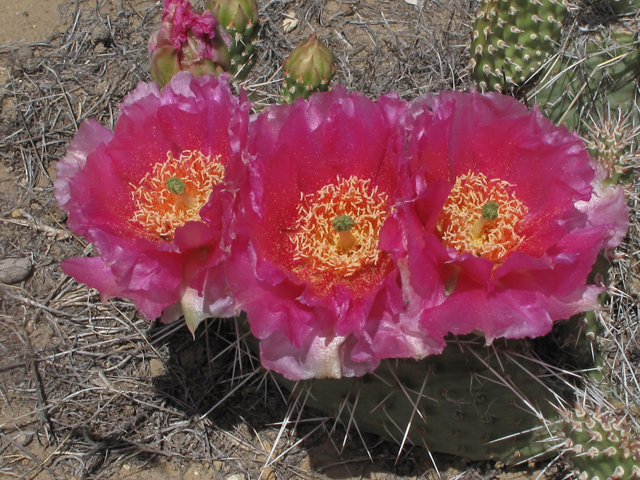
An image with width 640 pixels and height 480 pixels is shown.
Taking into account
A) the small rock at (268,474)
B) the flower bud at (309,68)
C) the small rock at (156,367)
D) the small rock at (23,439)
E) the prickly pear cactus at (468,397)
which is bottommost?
the small rock at (23,439)

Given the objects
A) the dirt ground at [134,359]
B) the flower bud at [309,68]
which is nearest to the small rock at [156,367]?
the dirt ground at [134,359]

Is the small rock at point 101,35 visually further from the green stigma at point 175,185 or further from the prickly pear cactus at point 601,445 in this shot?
the prickly pear cactus at point 601,445

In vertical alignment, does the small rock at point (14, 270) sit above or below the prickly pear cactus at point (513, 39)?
below

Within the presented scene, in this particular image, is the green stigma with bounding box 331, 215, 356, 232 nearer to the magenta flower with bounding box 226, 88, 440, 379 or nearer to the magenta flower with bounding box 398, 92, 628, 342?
the magenta flower with bounding box 226, 88, 440, 379


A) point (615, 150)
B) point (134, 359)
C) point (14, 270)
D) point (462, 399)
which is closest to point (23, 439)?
point (134, 359)

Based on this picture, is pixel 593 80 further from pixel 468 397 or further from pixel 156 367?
pixel 156 367

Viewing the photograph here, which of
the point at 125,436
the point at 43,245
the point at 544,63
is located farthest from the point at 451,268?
the point at 43,245
